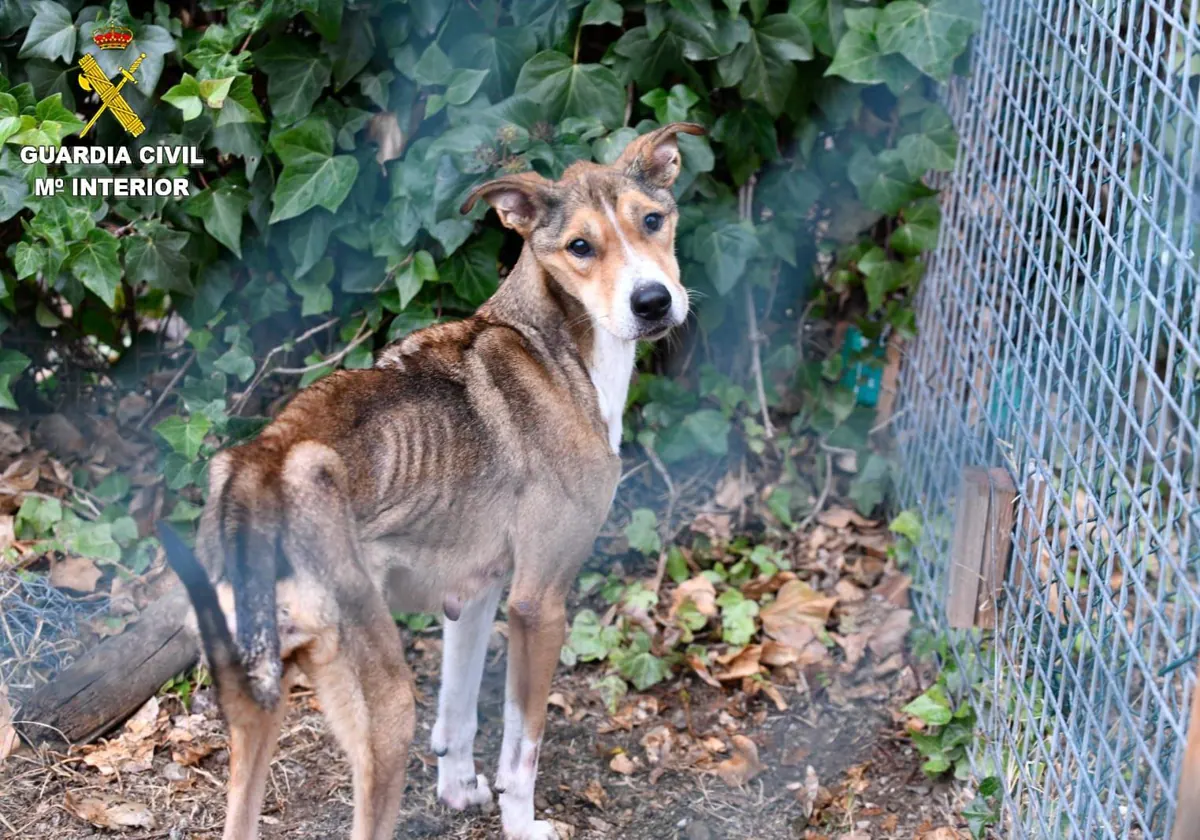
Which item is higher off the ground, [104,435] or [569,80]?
[569,80]

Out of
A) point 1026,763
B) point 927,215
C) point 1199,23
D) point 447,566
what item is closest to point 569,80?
point 927,215

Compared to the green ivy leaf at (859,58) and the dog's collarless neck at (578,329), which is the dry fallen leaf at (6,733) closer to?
the dog's collarless neck at (578,329)

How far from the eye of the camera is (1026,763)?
340cm

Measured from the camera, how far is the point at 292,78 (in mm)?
4398

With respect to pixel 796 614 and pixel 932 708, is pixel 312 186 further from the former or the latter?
pixel 932 708

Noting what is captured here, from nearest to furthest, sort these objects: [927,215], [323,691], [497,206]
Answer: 1. [323,691]
2. [497,206]
3. [927,215]

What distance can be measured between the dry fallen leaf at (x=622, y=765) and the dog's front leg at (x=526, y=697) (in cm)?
39

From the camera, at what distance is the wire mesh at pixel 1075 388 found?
271 centimetres

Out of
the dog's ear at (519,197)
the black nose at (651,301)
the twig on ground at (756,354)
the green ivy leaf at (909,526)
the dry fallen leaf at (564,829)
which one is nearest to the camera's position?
the black nose at (651,301)

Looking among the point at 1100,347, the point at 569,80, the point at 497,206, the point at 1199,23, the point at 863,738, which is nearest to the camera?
the point at 1199,23

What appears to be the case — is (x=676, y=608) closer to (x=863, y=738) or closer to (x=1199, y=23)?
(x=863, y=738)

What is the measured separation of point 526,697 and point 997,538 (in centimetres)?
145

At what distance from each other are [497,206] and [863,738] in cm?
210

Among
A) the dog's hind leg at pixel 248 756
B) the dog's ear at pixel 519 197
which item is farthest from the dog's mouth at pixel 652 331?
the dog's hind leg at pixel 248 756
